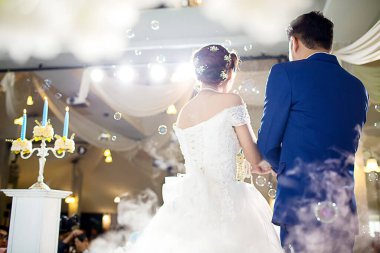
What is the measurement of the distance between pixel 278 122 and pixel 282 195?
0.28m

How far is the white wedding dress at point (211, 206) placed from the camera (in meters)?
1.58

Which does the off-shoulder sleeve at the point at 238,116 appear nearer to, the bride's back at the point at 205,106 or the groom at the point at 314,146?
the bride's back at the point at 205,106

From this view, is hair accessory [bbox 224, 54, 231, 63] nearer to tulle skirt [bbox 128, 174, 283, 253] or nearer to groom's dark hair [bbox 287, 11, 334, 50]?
groom's dark hair [bbox 287, 11, 334, 50]

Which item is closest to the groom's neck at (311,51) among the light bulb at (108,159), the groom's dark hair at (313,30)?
the groom's dark hair at (313,30)

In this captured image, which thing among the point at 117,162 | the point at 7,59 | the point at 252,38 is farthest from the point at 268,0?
the point at 117,162

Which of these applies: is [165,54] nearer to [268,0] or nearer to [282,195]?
[268,0]

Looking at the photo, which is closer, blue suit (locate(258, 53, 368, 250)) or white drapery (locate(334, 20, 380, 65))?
blue suit (locate(258, 53, 368, 250))

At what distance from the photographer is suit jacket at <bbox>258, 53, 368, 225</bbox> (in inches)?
56.2

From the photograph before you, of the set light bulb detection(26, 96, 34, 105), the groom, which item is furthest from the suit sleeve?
light bulb detection(26, 96, 34, 105)

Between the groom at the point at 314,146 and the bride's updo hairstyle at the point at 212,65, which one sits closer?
the groom at the point at 314,146

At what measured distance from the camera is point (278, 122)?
4.94 ft

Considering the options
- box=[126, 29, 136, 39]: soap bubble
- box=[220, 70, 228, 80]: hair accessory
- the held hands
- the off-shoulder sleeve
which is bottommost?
the held hands

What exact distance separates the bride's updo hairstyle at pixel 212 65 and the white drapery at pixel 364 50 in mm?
2586

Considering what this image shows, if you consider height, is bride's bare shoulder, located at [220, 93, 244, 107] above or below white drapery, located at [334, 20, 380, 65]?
below
